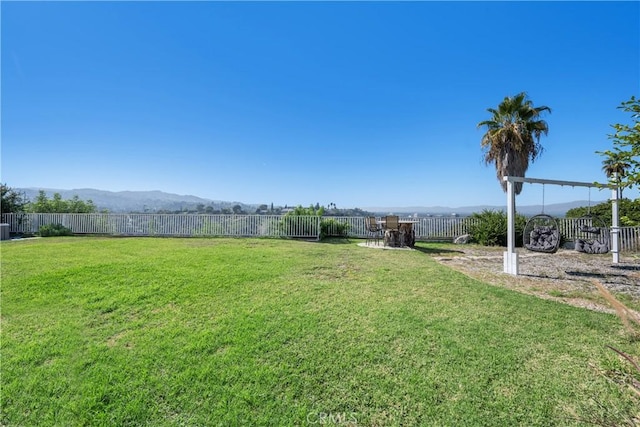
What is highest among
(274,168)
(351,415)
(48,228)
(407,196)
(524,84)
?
(524,84)

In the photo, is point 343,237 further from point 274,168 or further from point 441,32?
point 274,168

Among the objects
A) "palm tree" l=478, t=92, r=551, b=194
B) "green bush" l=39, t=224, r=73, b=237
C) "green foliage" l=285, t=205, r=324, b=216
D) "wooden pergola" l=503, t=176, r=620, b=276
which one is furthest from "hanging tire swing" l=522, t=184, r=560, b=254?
"green bush" l=39, t=224, r=73, b=237

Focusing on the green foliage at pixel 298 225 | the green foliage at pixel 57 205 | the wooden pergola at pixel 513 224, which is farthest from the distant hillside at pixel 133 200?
the wooden pergola at pixel 513 224

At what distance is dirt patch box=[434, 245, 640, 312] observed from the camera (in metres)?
4.21

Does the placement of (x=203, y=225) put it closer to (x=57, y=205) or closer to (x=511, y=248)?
(x=57, y=205)

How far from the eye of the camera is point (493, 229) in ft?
35.2

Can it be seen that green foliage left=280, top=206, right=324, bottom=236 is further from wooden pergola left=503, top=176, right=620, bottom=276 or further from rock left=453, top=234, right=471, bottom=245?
wooden pergola left=503, top=176, right=620, bottom=276

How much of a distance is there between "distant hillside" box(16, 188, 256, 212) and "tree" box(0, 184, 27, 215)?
1.28 feet

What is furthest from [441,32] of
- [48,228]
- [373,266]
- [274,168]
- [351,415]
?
[48,228]

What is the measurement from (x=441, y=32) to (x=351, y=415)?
10552 millimetres

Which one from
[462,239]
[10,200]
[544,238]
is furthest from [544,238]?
[10,200]

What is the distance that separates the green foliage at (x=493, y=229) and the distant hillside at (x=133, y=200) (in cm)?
1075

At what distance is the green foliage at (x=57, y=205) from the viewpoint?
13.8 m

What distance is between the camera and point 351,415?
6.18 feet
